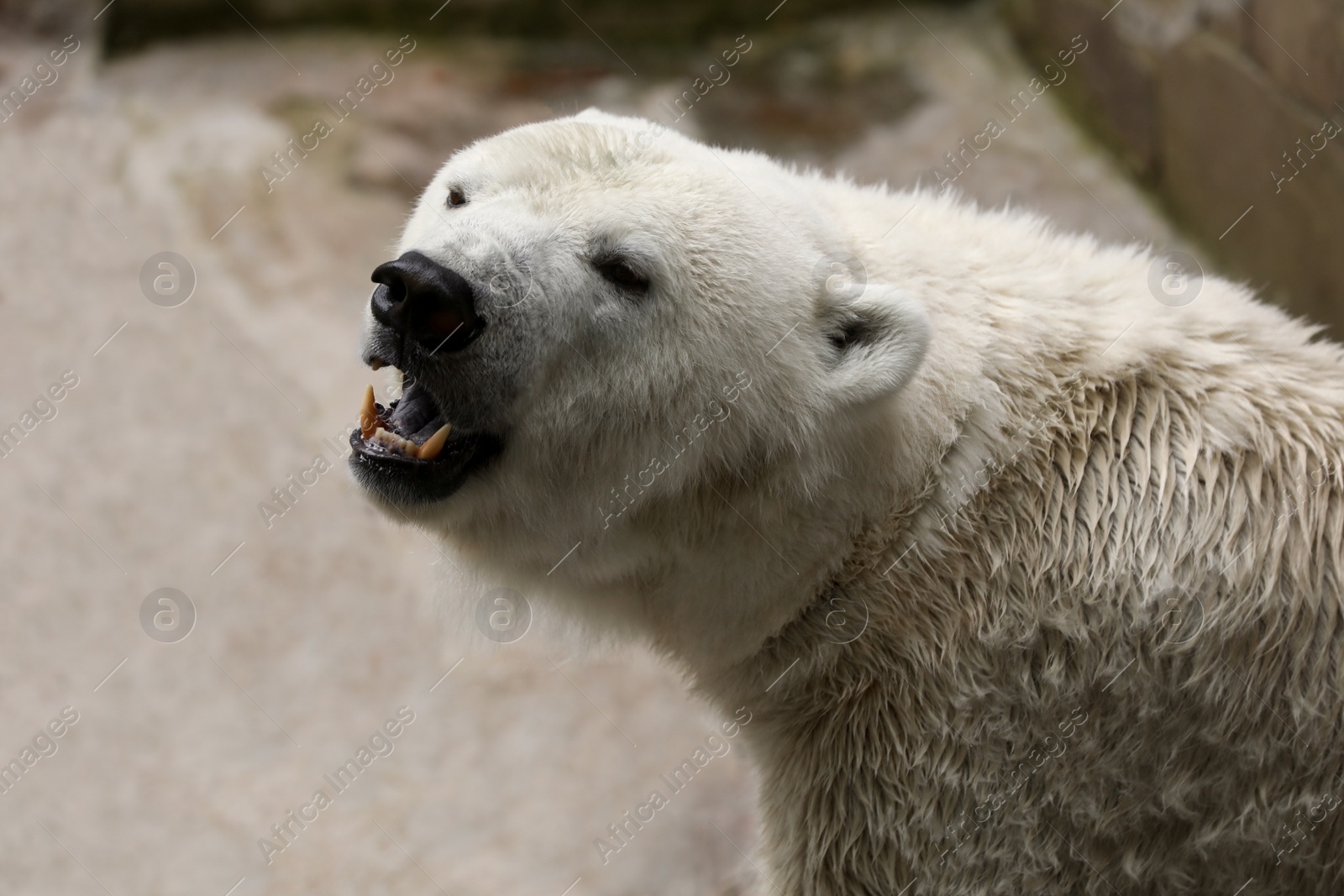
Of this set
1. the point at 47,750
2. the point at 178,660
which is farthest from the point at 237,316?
the point at 47,750

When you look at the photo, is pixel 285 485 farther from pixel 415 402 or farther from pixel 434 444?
pixel 434 444

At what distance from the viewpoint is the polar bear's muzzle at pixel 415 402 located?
2318 mm

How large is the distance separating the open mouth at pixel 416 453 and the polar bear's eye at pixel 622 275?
0.44 meters

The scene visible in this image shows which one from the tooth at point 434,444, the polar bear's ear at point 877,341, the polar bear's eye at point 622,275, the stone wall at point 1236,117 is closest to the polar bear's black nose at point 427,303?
the tooth at point 434,444

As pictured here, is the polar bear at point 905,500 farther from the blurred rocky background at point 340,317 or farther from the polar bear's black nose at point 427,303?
the blurred rocky background at point 340,317

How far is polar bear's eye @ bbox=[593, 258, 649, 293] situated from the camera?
2468 mm

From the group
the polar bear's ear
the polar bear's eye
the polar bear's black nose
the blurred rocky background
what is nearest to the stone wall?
the blurred rocky background

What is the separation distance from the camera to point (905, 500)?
2.68 meters

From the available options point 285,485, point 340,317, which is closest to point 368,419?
point 285,485

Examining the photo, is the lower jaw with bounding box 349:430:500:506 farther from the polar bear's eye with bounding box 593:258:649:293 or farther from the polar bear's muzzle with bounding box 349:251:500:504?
the polar bear's eye with bounding box 593:258:649:293

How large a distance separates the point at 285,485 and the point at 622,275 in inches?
120

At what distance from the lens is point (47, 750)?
4.22 meters

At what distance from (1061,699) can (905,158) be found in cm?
438

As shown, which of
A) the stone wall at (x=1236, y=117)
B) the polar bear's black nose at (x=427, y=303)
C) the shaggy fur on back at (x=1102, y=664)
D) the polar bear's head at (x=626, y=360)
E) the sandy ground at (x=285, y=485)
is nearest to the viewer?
the polar bear's black nose at (x=427, y=303)
